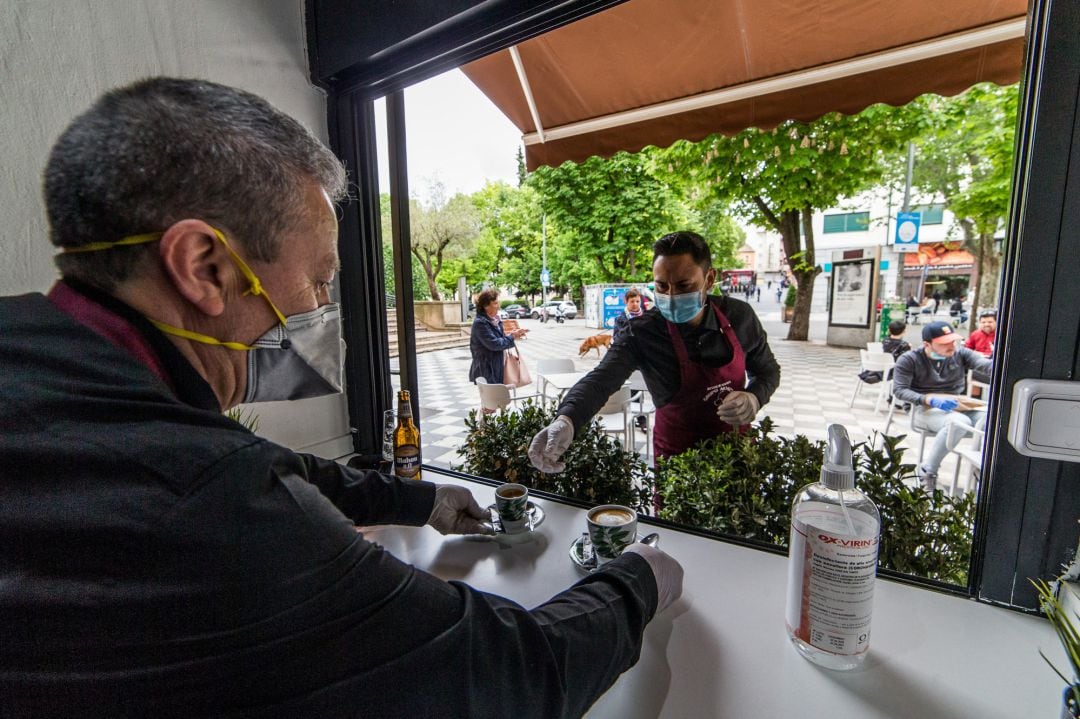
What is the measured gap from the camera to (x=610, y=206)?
46.8 ft

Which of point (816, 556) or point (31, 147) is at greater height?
point (31, 147)

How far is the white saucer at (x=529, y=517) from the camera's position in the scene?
1.32 meters

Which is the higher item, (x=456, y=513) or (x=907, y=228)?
(x=907, y=228)

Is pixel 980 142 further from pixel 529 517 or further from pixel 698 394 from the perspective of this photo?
pixel 529 517

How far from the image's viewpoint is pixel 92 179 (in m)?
0.62

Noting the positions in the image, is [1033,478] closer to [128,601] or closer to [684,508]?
[684,508]

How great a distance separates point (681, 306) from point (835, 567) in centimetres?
121

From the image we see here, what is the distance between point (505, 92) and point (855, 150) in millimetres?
5915

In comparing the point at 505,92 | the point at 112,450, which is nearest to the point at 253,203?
the point at 112,450

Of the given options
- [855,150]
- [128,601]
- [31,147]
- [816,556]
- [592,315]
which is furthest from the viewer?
[592,315]

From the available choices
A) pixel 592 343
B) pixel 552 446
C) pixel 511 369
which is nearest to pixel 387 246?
pixel 552 446

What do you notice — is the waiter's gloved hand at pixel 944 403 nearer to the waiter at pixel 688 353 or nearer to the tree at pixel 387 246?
the waiter at pixel 688 353

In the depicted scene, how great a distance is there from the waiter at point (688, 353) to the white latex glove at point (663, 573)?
0.80 meters

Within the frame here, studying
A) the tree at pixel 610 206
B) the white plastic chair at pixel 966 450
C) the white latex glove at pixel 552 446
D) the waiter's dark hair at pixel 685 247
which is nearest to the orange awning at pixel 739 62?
the waiter's dark hair at pixel 685 247
